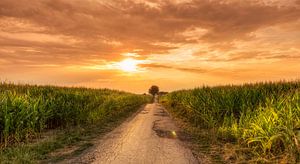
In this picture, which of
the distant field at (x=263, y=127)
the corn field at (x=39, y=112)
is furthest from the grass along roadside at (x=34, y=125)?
the distant field at (x=263, y=127)

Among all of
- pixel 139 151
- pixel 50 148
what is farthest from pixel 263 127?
pixel 50 148

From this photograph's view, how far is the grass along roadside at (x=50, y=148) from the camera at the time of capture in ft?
31.5

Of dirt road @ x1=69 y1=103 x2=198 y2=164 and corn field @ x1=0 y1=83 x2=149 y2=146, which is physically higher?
corn field @ x1=0 y1=83 x2=149 y2=146

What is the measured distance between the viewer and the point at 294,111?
1067 cm

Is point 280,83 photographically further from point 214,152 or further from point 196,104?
point 214,152

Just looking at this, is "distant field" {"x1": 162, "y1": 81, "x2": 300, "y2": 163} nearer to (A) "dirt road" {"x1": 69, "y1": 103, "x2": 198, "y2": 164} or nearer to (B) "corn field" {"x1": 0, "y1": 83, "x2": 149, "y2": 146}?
(A) "dirt road" {"x1": 69, "y1": 103, "x2": 198, "y2": 164}

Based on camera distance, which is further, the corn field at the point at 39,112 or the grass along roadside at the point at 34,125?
the corn field at the point at 39,112

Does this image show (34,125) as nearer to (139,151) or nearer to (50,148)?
(50,148)

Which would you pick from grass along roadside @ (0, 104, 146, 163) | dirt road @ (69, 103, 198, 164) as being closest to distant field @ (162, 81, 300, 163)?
dirt road @ (69, 103, 198, 164)

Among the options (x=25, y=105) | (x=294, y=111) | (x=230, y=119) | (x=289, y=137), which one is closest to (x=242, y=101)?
(x=230, y=119)

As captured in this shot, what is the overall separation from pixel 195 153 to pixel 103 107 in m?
14.4

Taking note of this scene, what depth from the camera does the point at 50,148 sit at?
11.3 metres

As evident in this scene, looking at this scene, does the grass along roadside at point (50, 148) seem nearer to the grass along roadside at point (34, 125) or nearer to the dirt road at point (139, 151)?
the grass along roadside at point (34, 125)

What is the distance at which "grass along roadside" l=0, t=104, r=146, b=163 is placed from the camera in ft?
31.5
